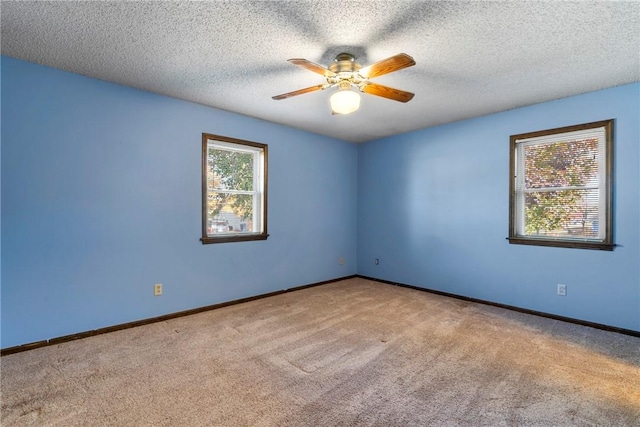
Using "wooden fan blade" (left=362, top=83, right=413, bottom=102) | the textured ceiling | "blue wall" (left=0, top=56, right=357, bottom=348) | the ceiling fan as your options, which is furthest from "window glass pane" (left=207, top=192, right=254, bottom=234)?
"wooden fan blade" (left=362, top=83, right=413, bottom=102)

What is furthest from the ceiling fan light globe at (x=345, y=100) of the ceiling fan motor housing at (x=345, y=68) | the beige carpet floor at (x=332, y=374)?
the beige carpet floor at (x=332, y=374)

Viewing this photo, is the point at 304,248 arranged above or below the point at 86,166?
below

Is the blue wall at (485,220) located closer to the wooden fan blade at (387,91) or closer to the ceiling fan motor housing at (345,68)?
the wooden fan blade at (387,91)

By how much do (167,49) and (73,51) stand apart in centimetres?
77

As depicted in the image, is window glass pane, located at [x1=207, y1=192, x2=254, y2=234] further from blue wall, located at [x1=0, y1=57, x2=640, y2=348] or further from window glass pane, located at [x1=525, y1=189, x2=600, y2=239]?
window glass pane, located at [x1=525, y1=189, x2=600, y2=239]

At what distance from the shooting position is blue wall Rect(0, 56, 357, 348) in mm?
2479

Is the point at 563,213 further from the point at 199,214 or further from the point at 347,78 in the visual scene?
the point at 199,214

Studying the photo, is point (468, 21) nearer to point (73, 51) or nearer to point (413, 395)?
point (413, 395)

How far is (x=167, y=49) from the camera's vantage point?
2.32 metres

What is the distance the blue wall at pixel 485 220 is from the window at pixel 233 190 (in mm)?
2094

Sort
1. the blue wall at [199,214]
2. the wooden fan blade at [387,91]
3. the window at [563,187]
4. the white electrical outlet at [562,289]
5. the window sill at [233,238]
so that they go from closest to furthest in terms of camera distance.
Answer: the wooden fan blade at [387,91]
the blue wall at [199,214]
the window at [563,187]
the white electrical outlet at [562,289]
the window sill at [233,238]

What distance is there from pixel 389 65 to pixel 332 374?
226 centimetres

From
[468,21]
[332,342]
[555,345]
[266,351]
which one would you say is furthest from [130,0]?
[555,345]

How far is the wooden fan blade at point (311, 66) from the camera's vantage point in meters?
1.98
